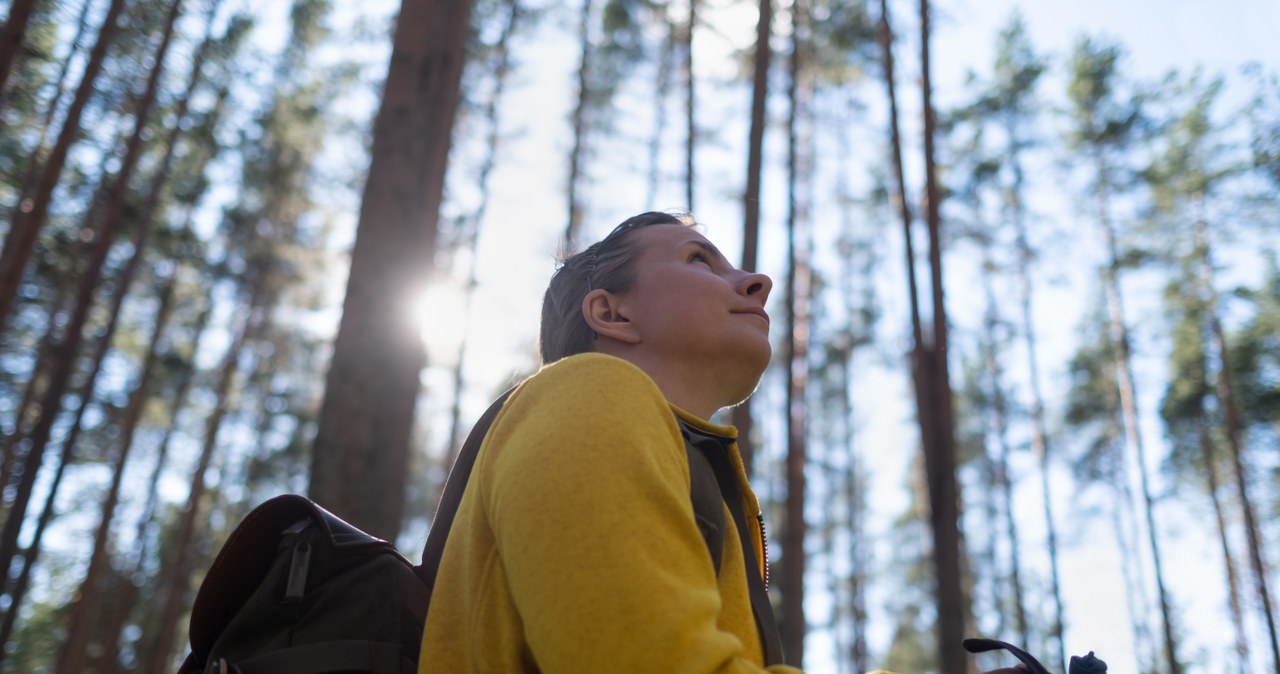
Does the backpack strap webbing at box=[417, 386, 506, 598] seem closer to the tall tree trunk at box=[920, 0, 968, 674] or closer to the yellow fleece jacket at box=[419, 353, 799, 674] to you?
the yellow fleece jacket at box=[419, 353, 799, 674]

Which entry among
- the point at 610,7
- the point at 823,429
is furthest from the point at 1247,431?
the point at 610,7

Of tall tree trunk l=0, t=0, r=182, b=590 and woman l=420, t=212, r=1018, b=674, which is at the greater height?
tall tree trunk l=0, t=0, r=182, b=590

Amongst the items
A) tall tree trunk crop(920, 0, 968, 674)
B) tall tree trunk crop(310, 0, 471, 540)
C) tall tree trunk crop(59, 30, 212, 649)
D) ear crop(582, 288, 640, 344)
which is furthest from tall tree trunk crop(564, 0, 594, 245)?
ear crop(582, 288, 640, 344)

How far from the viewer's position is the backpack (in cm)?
146

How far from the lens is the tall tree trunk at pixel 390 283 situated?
12.8 feet

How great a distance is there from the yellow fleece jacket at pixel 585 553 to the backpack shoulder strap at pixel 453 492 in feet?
0.66

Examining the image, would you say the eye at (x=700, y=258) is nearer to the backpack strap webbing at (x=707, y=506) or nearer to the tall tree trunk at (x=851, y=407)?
the backpack strap webbing at (x=707, y=506)

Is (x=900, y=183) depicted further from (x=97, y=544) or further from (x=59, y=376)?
(x=97, y=544)

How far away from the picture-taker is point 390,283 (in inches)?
165

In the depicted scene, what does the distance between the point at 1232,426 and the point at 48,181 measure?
858 inches

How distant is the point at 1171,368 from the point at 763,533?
75.8ft

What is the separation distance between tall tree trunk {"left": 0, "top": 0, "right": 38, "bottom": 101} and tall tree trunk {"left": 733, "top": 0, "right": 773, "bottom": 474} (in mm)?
6728

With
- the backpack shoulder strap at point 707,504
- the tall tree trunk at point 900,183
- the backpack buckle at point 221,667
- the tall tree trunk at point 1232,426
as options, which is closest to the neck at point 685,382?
the backpack shoulder strap at point 707,504

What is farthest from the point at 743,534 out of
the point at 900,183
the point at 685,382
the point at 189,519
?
the point at 189,519
